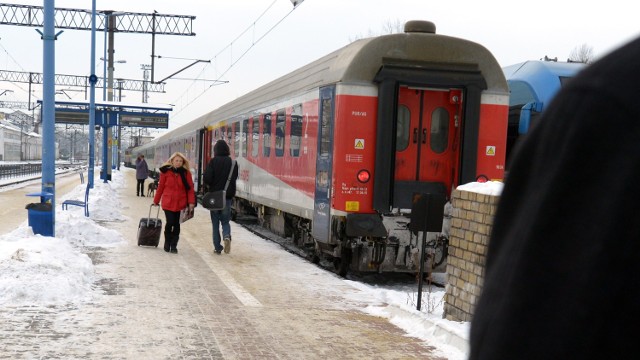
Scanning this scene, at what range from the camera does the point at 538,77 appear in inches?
472

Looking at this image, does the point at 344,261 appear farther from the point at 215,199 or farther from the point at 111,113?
the point at 111,113

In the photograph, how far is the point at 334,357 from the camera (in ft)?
17.9

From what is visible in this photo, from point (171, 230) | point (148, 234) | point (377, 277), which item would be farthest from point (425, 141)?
point (148, 234)

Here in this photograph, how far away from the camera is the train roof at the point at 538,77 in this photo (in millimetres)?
11680

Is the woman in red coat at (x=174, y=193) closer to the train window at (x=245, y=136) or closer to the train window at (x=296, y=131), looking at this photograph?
the train window at (x=296, y=131)

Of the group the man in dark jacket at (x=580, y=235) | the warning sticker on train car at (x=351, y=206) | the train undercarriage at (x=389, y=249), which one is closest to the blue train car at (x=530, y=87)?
the train undercarriage at (x=389, y=249)

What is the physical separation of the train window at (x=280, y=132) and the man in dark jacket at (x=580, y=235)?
462 inches

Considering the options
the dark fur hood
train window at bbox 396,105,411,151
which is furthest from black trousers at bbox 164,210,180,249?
train window at bbox 396,105,411,151

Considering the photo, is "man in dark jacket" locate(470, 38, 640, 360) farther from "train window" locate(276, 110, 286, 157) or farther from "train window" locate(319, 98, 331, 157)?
"train window" locate(276, 110, 286, 157)

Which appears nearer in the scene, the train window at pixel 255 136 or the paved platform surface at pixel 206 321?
the paved platform surface at pixel 206 321

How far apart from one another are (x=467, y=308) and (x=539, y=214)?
226 inches

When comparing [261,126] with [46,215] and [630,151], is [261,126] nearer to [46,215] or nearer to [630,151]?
[46,215]

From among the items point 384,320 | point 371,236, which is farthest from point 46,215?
point 384,320

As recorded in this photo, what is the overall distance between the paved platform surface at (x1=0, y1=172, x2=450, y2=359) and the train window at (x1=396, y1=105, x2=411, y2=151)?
200 centimetres
